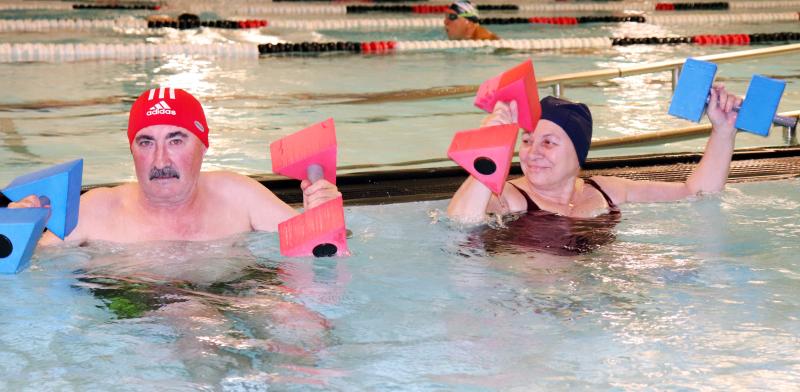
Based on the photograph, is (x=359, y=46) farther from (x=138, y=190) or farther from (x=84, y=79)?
(x=138, y=190)

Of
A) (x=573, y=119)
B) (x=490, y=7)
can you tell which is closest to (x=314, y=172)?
(x=573, y=119)

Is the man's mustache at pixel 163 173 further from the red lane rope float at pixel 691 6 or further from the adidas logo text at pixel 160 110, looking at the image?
the red lane rope float at pixel 691 6

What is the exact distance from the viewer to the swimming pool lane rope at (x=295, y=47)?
9.97m

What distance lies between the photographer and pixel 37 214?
3.63 m

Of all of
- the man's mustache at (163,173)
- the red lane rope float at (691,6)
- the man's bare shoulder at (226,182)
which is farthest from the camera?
the red lane rope float at (691,6)

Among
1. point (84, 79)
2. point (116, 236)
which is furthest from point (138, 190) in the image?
point (84, 79)

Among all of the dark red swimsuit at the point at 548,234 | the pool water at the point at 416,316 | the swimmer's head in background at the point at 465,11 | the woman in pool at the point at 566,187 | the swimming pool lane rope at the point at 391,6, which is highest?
the swimmer's head in background at the point at 465,11

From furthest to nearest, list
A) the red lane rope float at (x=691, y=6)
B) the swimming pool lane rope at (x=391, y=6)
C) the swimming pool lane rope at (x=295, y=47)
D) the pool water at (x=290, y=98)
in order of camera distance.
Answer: the red lane rope float at (x=691, y=6), the swimming pool lane rope at (x=391, y=6), the swimming pool lane rope at (x=295, y=47), the pool water at (x=290, y=98)

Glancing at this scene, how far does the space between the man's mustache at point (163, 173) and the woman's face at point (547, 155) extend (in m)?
1.49

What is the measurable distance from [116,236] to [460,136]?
136cm

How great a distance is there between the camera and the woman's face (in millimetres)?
4441

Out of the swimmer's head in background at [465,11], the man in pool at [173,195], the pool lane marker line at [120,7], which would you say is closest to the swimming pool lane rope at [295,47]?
the swimmer's head in background at [465,11]

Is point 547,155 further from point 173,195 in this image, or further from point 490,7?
point 490,7

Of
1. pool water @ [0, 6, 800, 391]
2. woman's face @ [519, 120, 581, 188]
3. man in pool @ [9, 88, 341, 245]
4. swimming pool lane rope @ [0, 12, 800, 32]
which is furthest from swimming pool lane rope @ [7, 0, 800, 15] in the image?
man in pool @ [9, 88, 341, 245]
